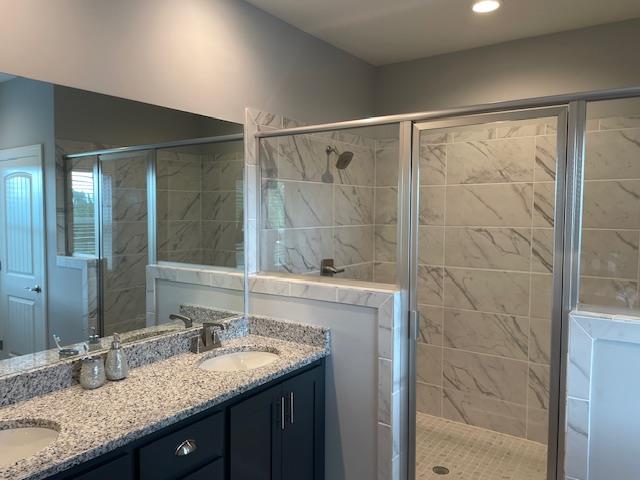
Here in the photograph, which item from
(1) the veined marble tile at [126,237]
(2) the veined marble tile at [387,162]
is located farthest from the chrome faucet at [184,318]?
(2) the veined marble tile at [387,162]

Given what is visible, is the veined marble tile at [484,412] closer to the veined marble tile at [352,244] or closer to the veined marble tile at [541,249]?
the veined marble tile at [541,249]

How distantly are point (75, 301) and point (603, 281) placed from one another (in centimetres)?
205

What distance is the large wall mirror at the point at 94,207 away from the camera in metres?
1.66

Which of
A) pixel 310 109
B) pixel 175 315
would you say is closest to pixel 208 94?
pixel 310 109

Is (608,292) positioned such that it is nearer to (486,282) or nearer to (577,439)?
(577,439)

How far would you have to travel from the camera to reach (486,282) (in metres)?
3.28

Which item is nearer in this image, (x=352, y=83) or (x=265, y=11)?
(x=265, y=11)

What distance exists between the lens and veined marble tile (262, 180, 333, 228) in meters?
2.72

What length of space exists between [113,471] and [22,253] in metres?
0.81

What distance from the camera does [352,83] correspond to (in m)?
3.41

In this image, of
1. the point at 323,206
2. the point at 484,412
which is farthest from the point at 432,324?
the point at 323,206

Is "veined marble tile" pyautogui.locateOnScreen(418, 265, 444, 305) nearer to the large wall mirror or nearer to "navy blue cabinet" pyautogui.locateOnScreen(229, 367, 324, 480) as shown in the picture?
"navy blue cabinet" pyautogui.locateOnScreen(229, 367, 324, 480)

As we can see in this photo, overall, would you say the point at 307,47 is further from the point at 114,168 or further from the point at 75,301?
the point at 75,301

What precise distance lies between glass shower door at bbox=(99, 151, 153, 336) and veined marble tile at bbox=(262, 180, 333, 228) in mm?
758
